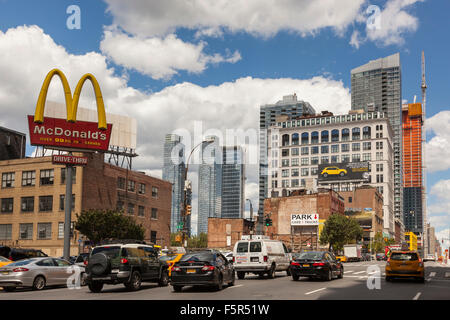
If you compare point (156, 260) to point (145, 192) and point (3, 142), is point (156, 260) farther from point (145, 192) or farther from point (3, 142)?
point (3, 142)

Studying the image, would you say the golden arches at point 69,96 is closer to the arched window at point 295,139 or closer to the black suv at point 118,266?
the black suv at point 118,266

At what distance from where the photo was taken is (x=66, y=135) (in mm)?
38344

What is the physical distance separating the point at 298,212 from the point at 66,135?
69485 mm

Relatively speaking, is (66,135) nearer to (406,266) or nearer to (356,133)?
(406,266)

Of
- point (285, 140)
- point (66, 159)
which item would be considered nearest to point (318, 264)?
point (66, 159)

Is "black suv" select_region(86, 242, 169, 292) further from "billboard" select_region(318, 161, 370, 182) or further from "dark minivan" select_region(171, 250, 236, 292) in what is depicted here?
"billboard" select_region(318, 161, 370, 182)

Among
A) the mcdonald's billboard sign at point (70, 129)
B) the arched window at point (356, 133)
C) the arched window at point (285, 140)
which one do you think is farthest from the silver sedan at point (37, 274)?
the arched window at point (285, 140)

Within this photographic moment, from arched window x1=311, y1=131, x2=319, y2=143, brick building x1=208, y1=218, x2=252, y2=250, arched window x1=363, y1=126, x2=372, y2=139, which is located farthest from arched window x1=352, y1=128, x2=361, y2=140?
brick building x1=208, y1=218, x2=252, y2=250

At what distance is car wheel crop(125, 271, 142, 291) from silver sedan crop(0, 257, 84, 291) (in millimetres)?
4314

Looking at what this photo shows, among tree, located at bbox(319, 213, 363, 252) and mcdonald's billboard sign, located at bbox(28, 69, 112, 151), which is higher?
mcdonald's billboard sign, located at bbox(28, 69, 112, 151)

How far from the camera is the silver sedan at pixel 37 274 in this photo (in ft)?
67.5

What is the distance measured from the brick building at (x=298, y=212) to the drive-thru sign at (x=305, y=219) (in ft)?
4.42

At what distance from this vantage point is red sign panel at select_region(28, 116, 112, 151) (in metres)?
37.8

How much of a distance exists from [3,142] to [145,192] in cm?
2270
